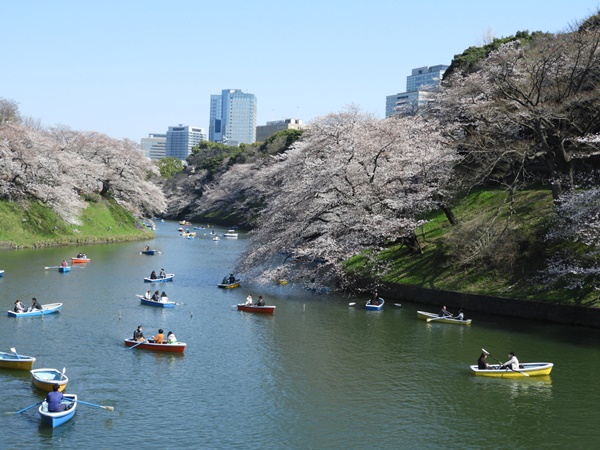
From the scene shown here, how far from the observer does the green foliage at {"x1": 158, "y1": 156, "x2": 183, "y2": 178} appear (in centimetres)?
13925

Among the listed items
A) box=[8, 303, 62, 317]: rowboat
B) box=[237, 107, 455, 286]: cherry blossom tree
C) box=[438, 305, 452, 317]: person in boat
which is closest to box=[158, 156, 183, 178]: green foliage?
box=[237, 107, 455, 286]: cherry blossom tree

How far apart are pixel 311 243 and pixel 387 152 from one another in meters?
7.47

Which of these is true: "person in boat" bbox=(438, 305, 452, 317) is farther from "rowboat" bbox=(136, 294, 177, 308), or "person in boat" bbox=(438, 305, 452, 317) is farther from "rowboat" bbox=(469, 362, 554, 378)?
"rowboat" bbox=(136, 294, 177, 308)

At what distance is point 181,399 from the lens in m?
20.0

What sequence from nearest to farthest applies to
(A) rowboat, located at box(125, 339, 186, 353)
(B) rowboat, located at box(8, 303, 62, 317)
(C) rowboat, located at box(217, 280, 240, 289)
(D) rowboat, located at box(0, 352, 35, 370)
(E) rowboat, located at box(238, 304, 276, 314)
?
(D) rowboat, located at box(0, 352, 35, 370)
(A) rowboat, located at box(125, 339, 186, 353)
(B) rowboat, located at box(8, 303, 62, 317)
(E) rowboat, located at box(238, 304, 276, 314)
(C) rowboat, located at box(217, 280, 240, 289)

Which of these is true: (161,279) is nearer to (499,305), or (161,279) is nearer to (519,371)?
(499,305)

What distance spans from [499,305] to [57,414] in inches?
866

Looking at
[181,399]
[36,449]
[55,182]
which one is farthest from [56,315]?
[55,182]

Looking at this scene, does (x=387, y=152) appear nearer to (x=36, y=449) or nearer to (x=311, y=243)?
(x=311, y=243)

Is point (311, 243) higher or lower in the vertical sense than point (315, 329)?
higher

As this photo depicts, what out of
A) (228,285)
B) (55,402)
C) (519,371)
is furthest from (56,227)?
(519,371)

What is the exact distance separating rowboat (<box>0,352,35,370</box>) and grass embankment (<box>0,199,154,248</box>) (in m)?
34.9

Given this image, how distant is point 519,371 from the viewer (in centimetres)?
2288

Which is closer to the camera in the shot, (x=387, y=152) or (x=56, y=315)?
(x=56, y=315)
